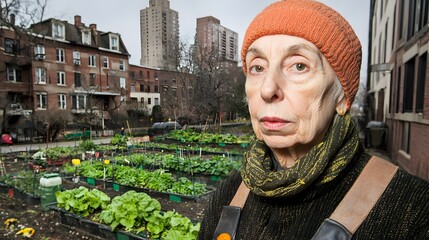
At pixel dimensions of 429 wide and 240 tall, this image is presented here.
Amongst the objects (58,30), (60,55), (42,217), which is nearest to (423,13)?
(42,217)

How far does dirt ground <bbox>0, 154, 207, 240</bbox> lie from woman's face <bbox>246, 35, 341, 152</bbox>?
4397 millimetres

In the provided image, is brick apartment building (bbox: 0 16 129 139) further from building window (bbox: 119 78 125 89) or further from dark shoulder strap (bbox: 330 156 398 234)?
dark shoulder strap (bbox: 330 156 398 234)

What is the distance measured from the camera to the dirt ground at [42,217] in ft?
16.1

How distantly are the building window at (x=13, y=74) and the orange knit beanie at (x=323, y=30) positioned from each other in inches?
1150

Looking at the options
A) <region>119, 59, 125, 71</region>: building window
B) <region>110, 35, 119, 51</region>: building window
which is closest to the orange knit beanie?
<region>119, 59, 125, 71</region>: building window

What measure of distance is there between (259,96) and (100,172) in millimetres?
7911

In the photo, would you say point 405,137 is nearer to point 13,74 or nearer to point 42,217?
point 42,217

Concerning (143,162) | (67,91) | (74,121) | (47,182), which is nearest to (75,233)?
(47,182)

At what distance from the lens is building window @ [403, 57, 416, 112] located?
31.8 ft

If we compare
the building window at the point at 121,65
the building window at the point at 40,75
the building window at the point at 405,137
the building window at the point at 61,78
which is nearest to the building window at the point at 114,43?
the building window at the point at 121,65

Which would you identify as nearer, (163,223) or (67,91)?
(163,223)

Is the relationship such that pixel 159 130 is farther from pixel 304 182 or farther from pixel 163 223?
pixel 304 182

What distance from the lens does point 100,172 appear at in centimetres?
807

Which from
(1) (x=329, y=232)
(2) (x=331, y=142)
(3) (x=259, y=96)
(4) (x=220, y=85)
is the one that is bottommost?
(1) (x=329, y=232)
